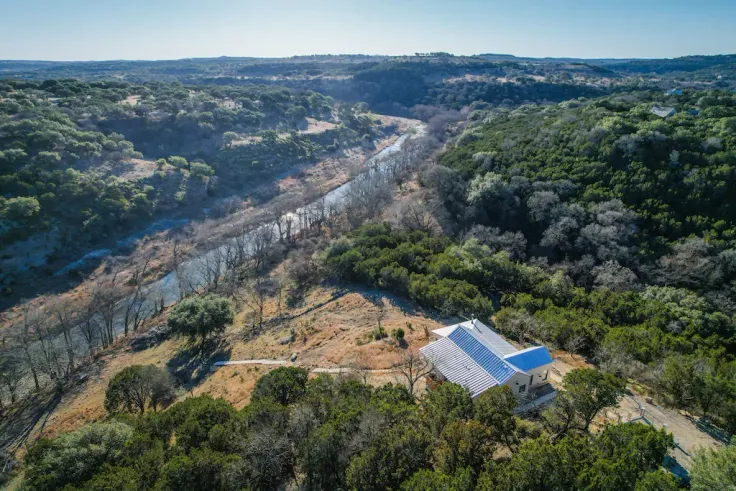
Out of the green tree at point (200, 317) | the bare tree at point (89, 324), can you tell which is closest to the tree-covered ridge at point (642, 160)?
the green tree at point (200, 317)

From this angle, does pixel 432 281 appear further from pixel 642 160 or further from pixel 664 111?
pixel 664 111

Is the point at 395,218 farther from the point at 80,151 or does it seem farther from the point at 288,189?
the point at 80,151

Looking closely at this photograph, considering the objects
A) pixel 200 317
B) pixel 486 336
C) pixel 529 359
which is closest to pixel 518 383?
pixel 529 359

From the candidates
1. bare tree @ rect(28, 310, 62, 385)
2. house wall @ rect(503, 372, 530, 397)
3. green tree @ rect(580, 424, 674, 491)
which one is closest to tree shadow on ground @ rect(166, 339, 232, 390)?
bare tree @ rect(28, 310, 62, 385)

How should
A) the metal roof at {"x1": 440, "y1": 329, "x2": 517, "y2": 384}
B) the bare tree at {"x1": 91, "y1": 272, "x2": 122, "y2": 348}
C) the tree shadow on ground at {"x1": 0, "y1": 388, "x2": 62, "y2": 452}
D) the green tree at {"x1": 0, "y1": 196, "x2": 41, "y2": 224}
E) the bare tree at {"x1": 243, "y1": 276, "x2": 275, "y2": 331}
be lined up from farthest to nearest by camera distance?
the green tree at {"x1": 0, "y1": 196, "x2": 41, "y2": 224} → the bare tree at {"x1": 243, "y1": 276, "x2": 275, "y2": 331} → the bare tree at {"x1": 91, "y1": 272, "x2": 122, "y2": 348} → the tree shadow on ground at {"x1": 0, "y1": 388, "x2": 62, "y2": 452} → the metal roof at {"x1": 440, "y1": 329, "x2": 517, "y2": 384}

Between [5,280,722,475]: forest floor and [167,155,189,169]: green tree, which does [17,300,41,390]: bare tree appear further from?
[167,155,189,169]: green tree

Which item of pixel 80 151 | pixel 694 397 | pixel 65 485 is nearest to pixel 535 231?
pixel 694 397
